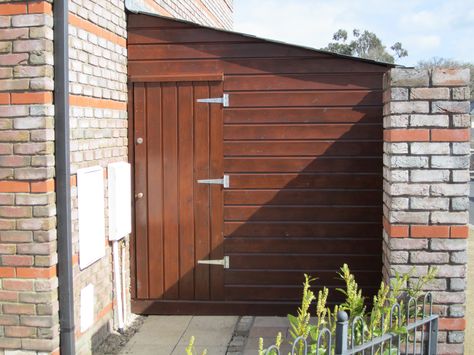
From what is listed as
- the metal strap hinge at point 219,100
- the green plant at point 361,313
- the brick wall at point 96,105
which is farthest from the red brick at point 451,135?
the brick wall at point 96,105

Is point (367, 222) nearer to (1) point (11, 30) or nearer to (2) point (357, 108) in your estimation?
(2) point (357, 108)

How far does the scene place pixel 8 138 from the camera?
15.5ft

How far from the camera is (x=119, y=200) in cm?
600

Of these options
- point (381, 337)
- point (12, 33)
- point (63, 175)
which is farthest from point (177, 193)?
point (381, 337)

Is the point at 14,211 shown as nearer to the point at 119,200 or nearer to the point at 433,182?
the point at 119,200

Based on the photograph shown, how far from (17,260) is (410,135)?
2891 mm

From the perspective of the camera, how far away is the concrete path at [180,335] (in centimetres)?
569

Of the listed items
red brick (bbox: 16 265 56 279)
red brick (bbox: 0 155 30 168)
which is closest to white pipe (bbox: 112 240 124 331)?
red brick (bbox: 16 265 56 279)

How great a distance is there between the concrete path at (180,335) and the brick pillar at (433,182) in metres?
2.00

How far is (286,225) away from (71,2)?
9.60 feet

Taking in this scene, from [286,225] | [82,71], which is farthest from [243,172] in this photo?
[82,71]

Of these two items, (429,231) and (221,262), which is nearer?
(429,231)

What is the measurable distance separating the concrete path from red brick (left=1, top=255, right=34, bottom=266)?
1385 millimetres

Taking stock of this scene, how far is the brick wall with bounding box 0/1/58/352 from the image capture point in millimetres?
4645
